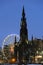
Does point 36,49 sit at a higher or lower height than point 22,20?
lower

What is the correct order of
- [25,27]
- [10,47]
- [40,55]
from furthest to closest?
[25,27], [10,47], [40,55]

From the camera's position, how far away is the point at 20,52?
127 meters

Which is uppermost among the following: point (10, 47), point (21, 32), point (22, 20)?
point (22, 20)

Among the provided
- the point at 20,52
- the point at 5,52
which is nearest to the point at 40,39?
the point at 20,52

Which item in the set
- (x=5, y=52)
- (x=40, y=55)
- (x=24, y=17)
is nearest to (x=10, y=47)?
(x=5, y=52)

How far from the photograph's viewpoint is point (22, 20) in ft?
523

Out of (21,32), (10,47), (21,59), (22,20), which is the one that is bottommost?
(21,59)

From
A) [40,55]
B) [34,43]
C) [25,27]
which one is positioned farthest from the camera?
[25,27]

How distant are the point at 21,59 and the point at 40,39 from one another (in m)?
19.4

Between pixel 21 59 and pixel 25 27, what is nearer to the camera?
pixel 21 59

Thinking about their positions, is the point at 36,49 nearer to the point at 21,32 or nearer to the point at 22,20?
the point at 21,32

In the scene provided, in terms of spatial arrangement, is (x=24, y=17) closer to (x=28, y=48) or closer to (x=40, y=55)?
(x=28, y=48)

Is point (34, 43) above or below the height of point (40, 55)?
above

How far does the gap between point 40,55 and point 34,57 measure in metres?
3.59
